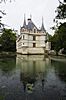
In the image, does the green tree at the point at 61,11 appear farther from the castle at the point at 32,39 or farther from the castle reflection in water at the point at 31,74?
the castle at the point at 32,39

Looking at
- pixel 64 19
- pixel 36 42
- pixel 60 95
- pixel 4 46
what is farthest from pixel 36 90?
pixel 36 42

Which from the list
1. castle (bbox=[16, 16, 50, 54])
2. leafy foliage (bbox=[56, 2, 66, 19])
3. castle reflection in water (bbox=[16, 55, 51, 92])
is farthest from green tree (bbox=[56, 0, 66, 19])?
castle (bbox=[16, 16, 50, 54])

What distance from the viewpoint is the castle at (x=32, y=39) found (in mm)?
71812

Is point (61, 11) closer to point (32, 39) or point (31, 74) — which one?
point (31, 74)

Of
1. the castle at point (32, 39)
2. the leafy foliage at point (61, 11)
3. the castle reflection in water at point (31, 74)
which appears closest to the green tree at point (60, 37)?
the leafy foliage at point (61, 11)

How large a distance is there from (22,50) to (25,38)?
4.74 m

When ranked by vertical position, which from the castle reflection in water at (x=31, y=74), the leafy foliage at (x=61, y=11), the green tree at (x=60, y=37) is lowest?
the castle reflection in water at (x=31, y=74)

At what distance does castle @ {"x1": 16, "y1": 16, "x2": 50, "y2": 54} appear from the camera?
71812 millimetres

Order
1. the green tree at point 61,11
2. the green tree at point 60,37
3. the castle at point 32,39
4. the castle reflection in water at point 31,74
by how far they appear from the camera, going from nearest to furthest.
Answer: the castle reflection in water at point 31,74
the green tree at point 61,11
the green tree at point 60,37
the castle at point 32,39

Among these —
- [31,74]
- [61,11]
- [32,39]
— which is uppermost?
[61,11]

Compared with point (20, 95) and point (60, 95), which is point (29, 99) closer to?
point (20, 95)

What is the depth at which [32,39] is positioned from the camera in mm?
75938

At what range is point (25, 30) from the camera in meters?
72.5

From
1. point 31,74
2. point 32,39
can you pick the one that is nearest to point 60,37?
point 31,74
